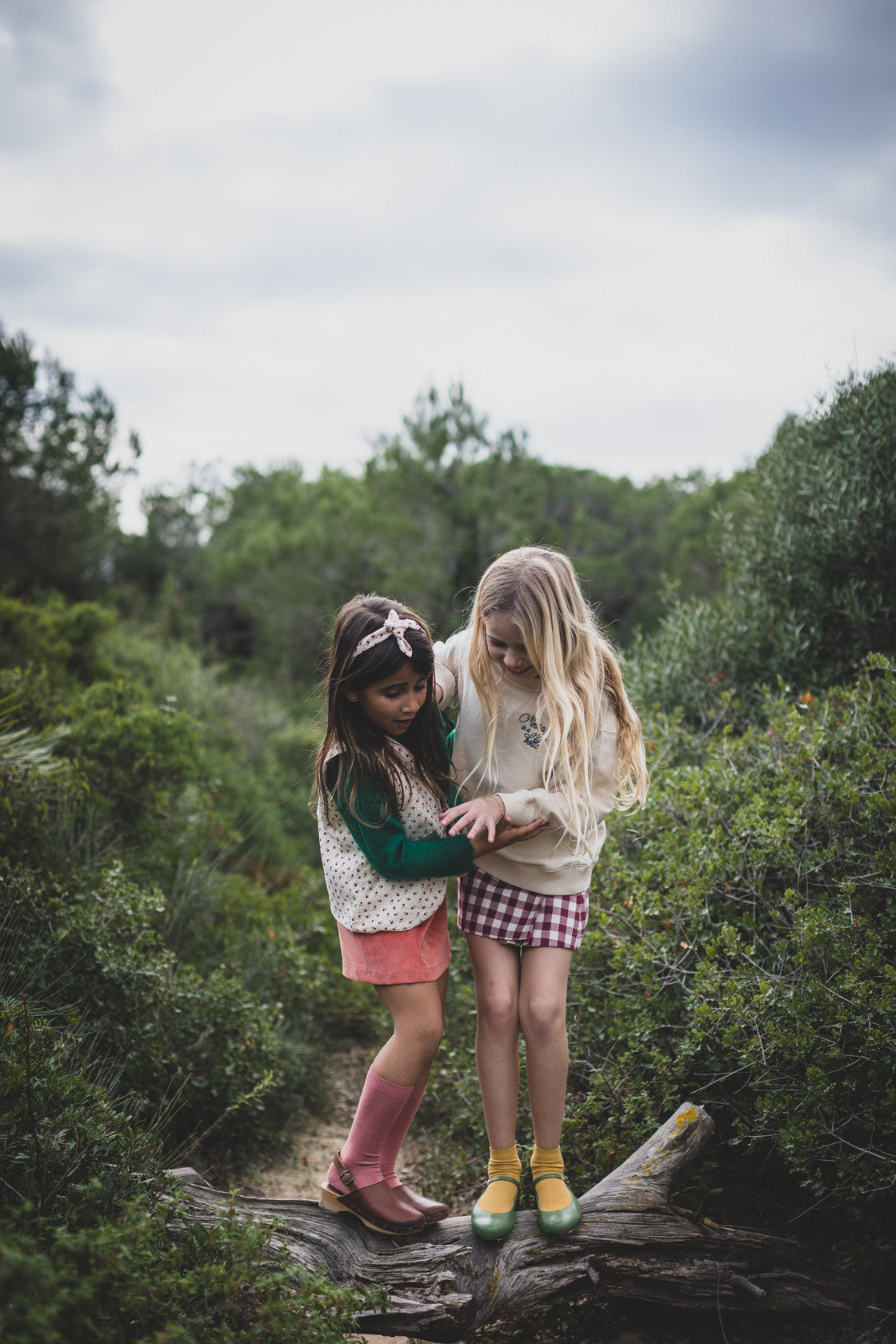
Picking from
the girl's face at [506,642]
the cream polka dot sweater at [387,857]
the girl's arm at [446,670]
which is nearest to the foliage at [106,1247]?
the cream polka dot sweater at [387,857]

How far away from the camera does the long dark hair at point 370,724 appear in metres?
2.24

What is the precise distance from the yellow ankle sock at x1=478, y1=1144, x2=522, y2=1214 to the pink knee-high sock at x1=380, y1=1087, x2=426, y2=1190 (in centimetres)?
26

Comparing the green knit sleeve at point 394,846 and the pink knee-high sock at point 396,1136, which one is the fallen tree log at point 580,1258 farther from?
the green knit sleeve at point 394,846

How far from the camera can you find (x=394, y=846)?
2223 millimetres

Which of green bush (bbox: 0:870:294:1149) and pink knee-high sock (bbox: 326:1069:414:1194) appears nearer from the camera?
pink knee-high sock (bbox: 326:1069:414:1194)

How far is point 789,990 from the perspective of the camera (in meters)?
2.62

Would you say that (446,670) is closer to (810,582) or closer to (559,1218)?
(559,1218)

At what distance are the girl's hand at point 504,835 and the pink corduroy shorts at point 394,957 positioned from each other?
0.29 m

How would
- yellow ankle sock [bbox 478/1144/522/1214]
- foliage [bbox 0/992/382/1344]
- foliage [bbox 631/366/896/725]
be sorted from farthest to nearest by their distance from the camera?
foliage [bbox 631/366/896/725] < yellow ankle sock [bbox 478/1144/522/1214] < foliage [bbox 0/992/382/1344]

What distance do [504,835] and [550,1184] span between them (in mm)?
1044

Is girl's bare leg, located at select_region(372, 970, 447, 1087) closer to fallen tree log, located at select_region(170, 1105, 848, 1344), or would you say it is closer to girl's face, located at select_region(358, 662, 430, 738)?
fallen tree log, located at select_region(170, 1105, 848, 1344)

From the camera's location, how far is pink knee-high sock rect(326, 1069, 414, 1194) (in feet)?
7.65

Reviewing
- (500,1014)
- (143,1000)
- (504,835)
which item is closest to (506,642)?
(504,835)

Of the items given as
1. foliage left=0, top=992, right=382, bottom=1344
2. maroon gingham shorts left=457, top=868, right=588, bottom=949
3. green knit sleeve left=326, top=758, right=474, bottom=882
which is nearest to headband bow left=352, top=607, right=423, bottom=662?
green knit sleeve left=326, top=758, right=474, bottom=882
